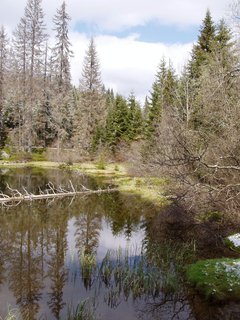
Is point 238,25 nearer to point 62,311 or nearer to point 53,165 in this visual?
point 62,311

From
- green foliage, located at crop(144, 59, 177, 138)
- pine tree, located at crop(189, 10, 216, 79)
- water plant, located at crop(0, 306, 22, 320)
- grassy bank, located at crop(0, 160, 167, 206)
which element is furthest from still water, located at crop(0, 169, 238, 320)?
green foliage, located at crop(144, 59, 177, 138)

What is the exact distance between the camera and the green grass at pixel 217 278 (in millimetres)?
8383

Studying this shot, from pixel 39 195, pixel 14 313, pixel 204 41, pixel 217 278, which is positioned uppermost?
pixel 204 41

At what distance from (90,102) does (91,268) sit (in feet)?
125

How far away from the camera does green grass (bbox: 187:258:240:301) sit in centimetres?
838

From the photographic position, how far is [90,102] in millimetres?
46438

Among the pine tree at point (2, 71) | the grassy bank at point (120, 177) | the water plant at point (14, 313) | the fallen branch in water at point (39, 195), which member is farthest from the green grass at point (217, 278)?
the pine tree at point (2, 71)

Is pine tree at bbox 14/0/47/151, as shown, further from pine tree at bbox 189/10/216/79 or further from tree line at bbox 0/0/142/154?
pine tree at bbox 189/10/216/79

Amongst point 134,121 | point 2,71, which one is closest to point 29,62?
point 2,71

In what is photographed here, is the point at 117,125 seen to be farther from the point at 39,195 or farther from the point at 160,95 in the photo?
the point at 39,195

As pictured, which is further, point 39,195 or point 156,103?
point 156,103

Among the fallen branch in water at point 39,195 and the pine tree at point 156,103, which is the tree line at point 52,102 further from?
the fallen branch in water at point 39,195

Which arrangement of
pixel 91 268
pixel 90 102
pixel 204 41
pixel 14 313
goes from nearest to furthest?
1. pixel 14 313
2. pixel 91 268
3. pixel 204 41
4. pixel 90 102

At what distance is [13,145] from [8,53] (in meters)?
15.3
